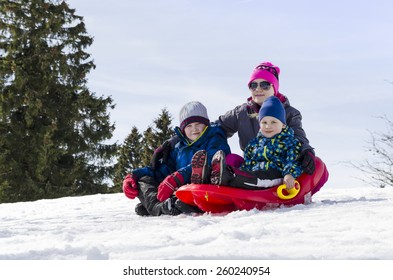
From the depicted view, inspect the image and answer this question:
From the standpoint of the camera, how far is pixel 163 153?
5.25m

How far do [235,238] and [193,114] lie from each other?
2225 mm

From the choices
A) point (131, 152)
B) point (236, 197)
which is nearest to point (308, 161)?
point (236, 197)

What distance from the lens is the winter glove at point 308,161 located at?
175 inches

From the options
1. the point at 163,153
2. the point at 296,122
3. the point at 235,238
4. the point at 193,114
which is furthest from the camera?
the point at 163,153

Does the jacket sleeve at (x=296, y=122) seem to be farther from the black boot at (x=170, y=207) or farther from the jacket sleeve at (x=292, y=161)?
the black boot at (x=170, y=207)

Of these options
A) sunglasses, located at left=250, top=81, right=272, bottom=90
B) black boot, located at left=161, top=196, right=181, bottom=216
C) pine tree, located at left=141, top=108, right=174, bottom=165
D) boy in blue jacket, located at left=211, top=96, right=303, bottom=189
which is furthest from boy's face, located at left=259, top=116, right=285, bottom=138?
pine tree, located at left=141, top=108, right=174, bottom=165

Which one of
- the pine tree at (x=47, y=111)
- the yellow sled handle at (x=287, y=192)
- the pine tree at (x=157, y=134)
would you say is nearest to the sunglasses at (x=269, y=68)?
the yellow sled handle at (x=287, y=192)

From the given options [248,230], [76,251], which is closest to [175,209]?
[248,230]

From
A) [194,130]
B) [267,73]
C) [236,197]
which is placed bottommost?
[236,197]

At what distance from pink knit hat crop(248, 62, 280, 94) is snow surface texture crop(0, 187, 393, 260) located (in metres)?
1.36

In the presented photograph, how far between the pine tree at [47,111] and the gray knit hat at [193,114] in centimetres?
1182

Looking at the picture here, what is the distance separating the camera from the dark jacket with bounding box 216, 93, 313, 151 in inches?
192

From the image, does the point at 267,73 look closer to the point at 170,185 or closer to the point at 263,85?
the point at 263,85
